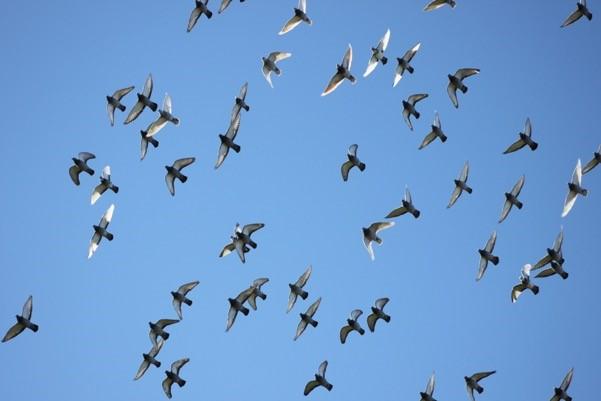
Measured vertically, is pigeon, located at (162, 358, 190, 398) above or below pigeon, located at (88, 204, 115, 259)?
below

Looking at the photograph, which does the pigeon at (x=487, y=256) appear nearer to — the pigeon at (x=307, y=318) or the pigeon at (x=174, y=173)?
the pigeon at (x=307, y=318)

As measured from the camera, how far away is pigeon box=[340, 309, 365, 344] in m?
55.5

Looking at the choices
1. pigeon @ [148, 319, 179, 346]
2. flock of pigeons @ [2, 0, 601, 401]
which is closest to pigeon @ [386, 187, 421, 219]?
flock of pigeons @ [2, 0, 601, 401]

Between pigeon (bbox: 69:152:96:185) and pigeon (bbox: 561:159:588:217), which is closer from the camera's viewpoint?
pigeon (bbox: 561:159:588:217)

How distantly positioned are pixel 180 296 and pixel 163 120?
7.58 metres

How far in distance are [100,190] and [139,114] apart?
371 cm

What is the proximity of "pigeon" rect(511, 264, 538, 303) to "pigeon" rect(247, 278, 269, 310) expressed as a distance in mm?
10305

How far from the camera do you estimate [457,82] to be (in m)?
55.4

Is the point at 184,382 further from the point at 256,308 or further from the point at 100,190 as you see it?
the point at 100,190

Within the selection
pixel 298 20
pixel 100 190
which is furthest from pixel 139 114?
pixel 298 20

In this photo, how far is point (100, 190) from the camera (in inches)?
2248

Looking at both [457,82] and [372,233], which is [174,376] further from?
[457,82]

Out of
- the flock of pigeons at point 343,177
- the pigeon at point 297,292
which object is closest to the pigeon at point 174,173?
the flock of pigeons at point 343,177

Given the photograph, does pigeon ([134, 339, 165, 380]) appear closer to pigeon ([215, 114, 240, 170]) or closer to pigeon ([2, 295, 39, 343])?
pigeon ([2, 295, 39, 343])
